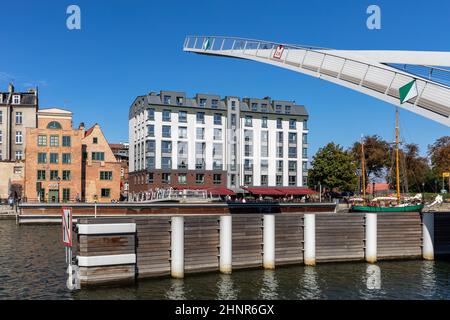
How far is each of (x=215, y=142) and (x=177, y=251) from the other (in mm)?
66036

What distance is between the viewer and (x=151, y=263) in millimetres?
22984

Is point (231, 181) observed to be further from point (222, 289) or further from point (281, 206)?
point (222, 289)

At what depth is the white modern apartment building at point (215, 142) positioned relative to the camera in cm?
8488

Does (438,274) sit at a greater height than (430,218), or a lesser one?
lesser

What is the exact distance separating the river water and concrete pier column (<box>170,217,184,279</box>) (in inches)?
17.4

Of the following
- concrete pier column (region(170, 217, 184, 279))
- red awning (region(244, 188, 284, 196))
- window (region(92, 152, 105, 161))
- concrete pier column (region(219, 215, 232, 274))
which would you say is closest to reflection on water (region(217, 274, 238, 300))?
concrete pier column (region(219, 215, 232, 274))

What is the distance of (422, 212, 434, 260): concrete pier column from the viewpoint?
29.9m

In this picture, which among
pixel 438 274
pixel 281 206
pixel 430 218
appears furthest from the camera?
pixel 281 206

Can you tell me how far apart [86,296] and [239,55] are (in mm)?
17653

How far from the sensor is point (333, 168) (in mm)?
89562

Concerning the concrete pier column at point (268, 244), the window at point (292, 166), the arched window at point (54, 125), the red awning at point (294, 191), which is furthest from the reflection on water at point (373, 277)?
the window at point (292, 166)

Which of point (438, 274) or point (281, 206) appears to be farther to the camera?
point (281, 206)

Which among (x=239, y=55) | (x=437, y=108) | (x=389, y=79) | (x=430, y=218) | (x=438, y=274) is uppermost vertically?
(x=239, y=55)
